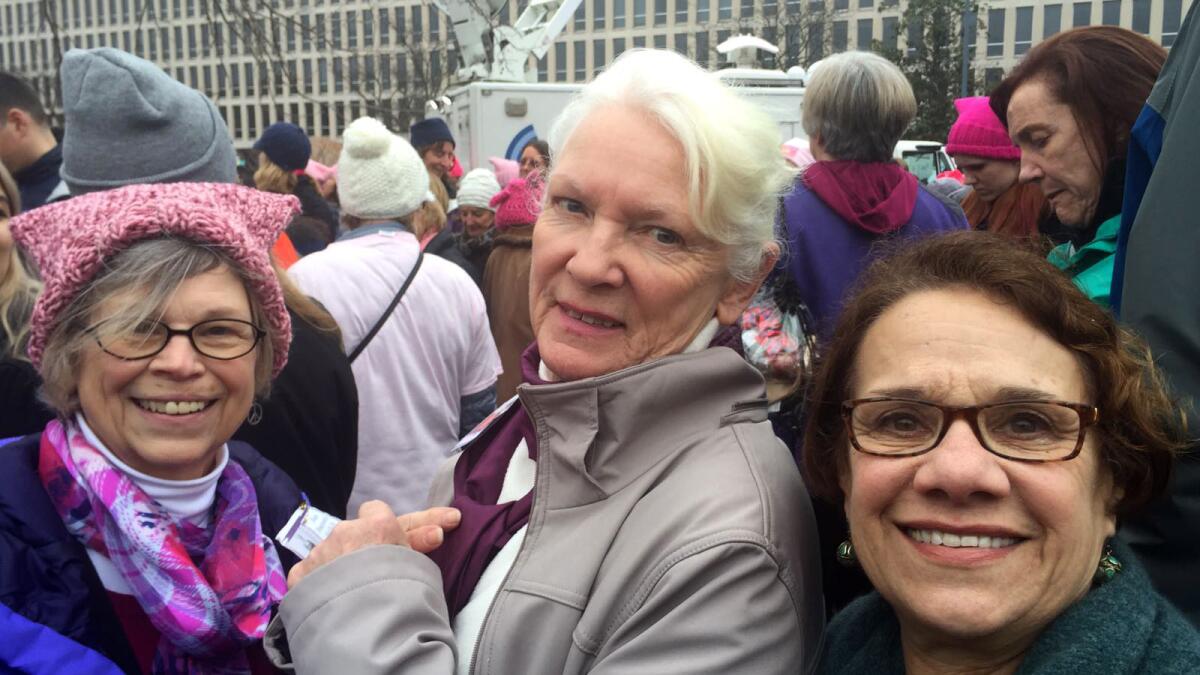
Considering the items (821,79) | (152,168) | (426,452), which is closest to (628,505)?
(152,168)

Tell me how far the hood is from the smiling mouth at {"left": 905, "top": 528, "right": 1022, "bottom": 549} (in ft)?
7.55

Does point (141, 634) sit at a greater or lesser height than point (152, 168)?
lesser

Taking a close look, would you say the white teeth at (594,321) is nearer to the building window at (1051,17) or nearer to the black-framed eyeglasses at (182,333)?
the black-framed eyeglasses at (182,333)

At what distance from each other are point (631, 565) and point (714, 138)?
2.32 feet

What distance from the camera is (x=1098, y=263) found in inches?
96.4

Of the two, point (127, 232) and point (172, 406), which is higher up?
point (127, 232)

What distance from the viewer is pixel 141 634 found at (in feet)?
6.16

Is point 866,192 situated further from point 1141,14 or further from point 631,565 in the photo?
point 1141,14

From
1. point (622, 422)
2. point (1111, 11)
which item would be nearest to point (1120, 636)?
point (622, 422)

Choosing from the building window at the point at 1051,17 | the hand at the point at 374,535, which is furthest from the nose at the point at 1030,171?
the building window at the point at 1051,17

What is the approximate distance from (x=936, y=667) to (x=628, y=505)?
52 cm

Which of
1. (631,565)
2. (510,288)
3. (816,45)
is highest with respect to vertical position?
(816,45)

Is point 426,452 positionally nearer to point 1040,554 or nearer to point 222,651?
point 222,651

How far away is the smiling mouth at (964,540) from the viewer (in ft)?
4.87
